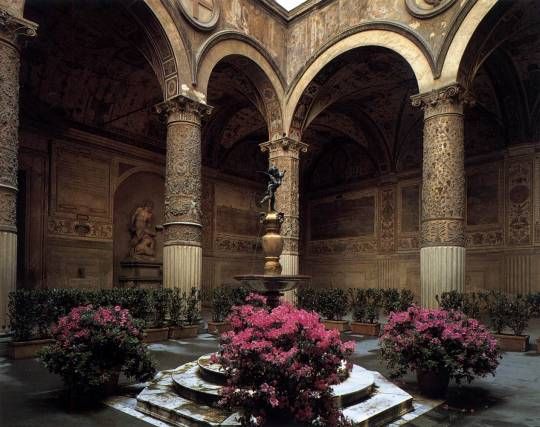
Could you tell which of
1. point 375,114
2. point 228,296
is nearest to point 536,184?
point 375,114

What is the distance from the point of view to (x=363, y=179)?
18891mm

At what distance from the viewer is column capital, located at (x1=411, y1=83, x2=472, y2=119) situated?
973 cm

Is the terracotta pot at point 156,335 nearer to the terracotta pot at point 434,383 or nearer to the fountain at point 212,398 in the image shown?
the fountain at point 212,398

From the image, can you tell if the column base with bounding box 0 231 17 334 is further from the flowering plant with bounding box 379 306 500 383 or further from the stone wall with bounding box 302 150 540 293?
the stone wall with bounding box 302 150 540 293

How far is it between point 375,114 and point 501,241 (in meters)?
6.41

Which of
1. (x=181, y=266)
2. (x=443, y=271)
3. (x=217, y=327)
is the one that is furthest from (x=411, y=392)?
(x=181, y=266)

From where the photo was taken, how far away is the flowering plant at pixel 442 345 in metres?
4.88

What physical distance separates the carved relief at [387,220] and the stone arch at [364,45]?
20.1 feet

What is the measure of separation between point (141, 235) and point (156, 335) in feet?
21.1

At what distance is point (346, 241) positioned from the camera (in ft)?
62.7

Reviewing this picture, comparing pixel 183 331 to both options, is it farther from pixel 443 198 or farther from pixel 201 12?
pixel 201 12

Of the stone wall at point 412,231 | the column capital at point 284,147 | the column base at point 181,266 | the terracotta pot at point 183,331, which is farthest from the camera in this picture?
the stone wall at point 412,231

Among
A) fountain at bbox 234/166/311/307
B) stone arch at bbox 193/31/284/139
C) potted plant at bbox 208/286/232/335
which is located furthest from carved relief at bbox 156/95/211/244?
fountain at bbox 234/166/311/307

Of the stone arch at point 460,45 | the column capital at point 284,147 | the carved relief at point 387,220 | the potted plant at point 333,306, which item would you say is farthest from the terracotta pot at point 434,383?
the carved relief at point 387,220
